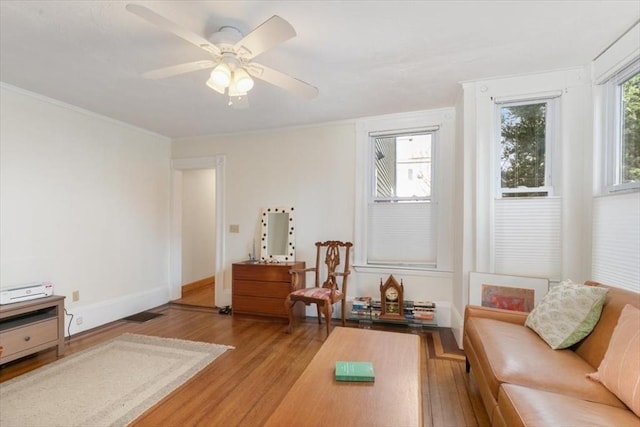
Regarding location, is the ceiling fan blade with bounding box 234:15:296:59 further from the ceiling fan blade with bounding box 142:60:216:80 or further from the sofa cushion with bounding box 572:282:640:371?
the sofa cushion with bounding box 572:282:640:371

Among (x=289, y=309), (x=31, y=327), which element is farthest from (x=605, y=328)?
(x=31, y=327)

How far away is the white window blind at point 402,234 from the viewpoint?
133 inches

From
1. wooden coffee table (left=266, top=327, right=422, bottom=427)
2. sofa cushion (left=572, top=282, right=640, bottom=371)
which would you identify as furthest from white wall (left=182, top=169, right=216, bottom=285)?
sofa cushion (left=572, top=282, right=640, bottom=371)

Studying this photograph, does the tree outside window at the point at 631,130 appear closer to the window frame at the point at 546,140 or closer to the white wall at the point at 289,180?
the window frame at the point at 546,140

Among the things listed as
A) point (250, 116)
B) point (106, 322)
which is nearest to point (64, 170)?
point (106, 322)

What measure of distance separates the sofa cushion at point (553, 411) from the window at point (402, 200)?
2.13m

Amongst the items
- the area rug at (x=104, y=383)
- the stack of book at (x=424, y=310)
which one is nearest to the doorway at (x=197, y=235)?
the area rug at (x=104, y=383)

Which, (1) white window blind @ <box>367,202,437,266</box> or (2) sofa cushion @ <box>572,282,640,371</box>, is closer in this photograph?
(2) sofa cushion @ <box>572,282,640,371</box>

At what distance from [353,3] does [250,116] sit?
6.86ft

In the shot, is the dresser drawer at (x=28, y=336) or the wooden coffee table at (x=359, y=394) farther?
the dresser drawer at (x=28, y=336)

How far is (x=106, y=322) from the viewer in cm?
340

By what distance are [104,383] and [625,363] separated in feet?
10.1

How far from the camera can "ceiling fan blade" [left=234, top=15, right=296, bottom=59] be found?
1387mm

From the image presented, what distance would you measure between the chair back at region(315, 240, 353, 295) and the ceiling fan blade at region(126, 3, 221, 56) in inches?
92.9
